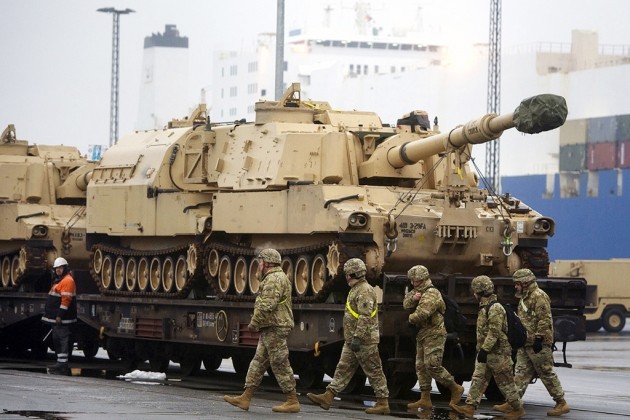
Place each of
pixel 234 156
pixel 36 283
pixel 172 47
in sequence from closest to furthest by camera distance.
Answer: pixel 234 156 → pixel 36 283 → pixel 172 47

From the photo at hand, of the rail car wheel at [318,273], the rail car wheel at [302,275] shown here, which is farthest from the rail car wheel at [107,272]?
the rail car wheel at [318,273]

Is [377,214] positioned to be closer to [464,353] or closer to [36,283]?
[464,353]

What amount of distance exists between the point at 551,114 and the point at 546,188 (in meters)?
68.9

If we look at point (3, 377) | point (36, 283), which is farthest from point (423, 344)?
point (36, 283)

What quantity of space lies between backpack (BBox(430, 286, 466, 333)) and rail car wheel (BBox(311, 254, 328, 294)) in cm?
221

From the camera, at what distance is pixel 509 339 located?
18.0 m

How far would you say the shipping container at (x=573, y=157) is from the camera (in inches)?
3285

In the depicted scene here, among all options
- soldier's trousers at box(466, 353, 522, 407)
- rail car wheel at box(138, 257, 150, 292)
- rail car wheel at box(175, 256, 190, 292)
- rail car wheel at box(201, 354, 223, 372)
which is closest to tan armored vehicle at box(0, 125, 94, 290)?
rail car wheel at box(138, 257, 150, 292)

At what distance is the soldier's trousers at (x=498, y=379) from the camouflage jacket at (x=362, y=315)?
51.4 inches

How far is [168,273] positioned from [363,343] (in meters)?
8.28

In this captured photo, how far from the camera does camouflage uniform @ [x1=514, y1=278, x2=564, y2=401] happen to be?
61.6 ft

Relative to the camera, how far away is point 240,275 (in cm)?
2345

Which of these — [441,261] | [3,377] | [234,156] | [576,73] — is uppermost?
[576,73]

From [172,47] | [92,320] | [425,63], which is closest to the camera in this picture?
[92,320]
